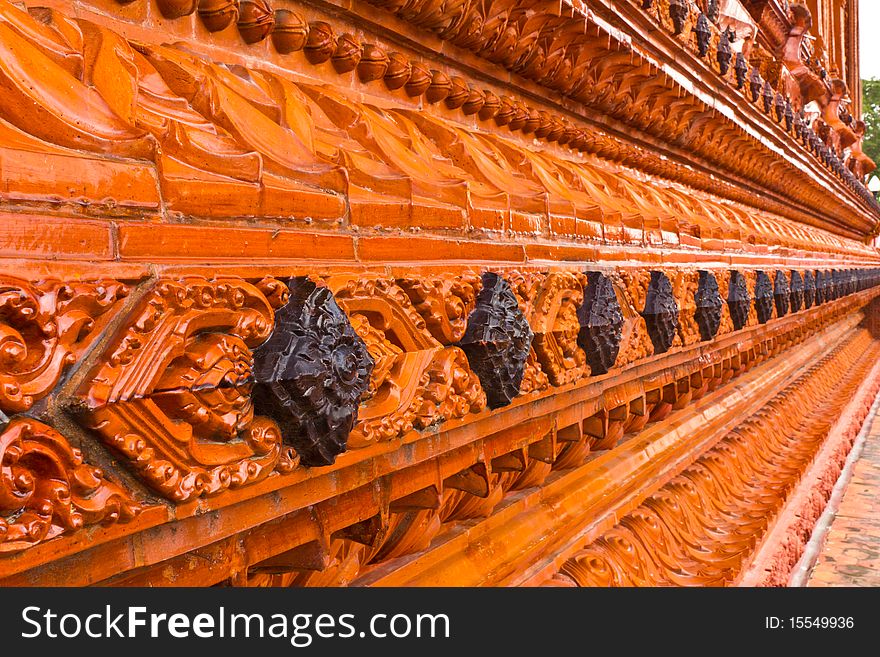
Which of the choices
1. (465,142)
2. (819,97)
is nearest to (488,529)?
(465,142)

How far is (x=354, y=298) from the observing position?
0.46 m

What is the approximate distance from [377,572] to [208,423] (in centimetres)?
34

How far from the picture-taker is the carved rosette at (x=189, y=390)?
32 centimetres

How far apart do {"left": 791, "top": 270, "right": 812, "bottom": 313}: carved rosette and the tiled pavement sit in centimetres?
56

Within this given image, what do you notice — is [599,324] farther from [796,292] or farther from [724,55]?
[796,292]

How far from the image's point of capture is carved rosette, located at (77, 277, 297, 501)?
1.04 feet

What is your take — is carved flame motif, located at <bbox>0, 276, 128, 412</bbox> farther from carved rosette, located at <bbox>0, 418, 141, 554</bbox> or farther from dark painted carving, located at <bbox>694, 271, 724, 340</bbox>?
dark painted carving, located at <bbox>694, 271, 724, 340</bbox>

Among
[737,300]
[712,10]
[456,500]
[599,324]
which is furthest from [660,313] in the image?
[712,10]

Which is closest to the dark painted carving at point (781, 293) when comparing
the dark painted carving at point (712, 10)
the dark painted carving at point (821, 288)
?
the dark painted carving at point (712, 10)

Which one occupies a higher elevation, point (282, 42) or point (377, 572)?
point (282, 42)

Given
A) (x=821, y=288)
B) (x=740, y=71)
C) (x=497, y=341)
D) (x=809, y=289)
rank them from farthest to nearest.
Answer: (x=821, y=288)
(x=809, y=289)
(x=740, y=71)
(x=497, y=341)

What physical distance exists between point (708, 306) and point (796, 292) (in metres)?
1.01

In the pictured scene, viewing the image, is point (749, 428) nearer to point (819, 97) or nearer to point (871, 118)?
point (819, 97)
